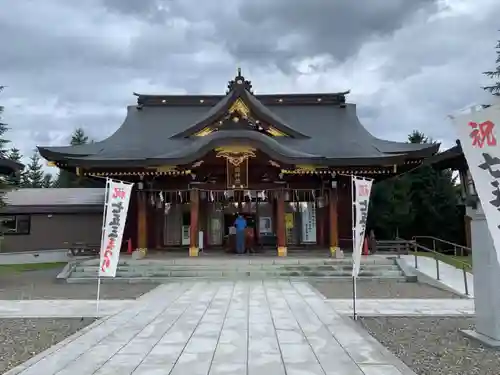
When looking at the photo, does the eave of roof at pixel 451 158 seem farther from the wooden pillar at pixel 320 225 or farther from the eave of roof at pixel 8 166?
the eave of roof at pixel 8 166

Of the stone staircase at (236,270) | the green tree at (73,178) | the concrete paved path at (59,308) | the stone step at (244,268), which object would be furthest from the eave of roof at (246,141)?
the green tree at (73,178)

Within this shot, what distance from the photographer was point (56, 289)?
11.3m

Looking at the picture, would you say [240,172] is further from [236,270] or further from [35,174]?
[35,174]

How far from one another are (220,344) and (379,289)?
247 inches

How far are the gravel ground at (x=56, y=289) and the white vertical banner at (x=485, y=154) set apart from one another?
298 inches

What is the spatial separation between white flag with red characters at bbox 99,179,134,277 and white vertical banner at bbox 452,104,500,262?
19.6ft

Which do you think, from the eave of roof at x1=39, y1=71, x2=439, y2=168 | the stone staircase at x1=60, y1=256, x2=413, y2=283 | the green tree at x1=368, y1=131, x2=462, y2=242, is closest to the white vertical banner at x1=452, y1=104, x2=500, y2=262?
the stone staircase at x1=60, y1=256, x2=413, y2=283

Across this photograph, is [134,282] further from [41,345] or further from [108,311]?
[41,345]

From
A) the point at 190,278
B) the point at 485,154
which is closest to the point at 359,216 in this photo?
the point at 485,154

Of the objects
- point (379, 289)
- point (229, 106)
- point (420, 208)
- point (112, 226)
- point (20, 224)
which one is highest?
point (229, 106)

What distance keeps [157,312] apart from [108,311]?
95cm

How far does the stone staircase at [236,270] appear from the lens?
12594mm

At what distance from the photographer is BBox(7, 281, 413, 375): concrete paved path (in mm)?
4754

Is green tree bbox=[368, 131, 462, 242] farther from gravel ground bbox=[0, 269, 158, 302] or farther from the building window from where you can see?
the building window
